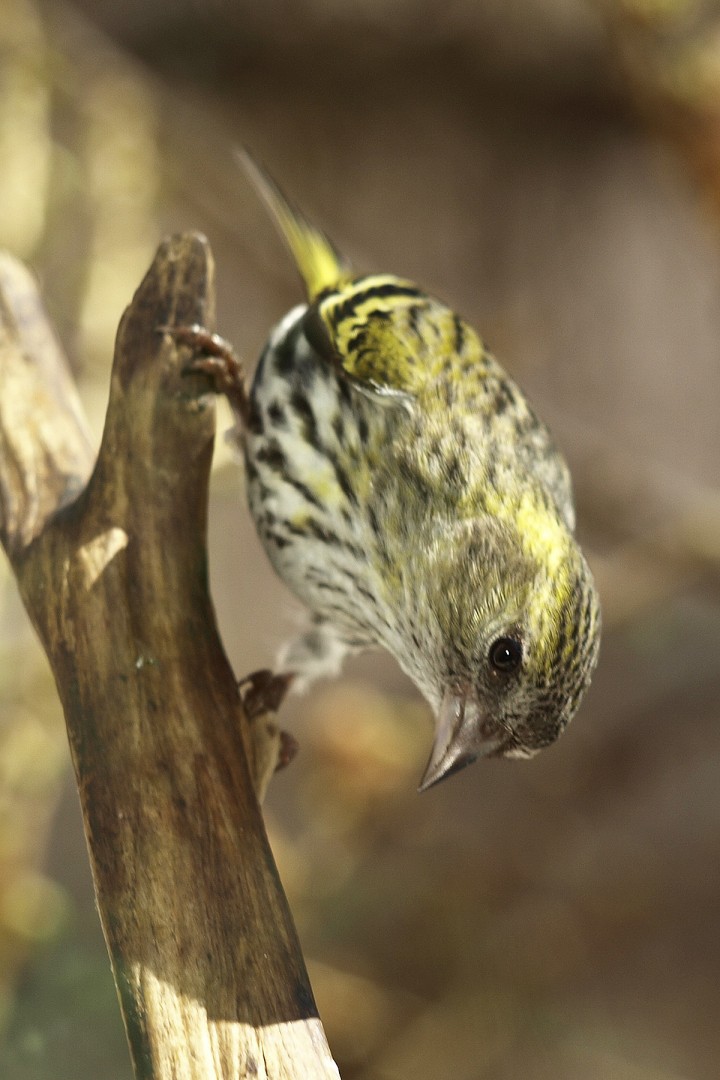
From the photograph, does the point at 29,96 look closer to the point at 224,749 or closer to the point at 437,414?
the point at 437,414

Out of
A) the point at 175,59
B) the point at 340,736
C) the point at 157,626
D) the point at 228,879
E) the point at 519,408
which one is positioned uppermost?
the point at 175,59

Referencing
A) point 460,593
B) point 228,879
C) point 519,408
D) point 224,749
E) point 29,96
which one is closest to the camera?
point 228,879

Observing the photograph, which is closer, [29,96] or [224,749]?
[224,749]

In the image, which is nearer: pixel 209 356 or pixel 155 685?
pixel 155 685

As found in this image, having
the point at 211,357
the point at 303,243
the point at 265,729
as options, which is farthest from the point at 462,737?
the point at 303,243

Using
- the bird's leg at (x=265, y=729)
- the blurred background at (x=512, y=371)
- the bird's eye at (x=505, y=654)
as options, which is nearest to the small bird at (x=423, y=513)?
the bird's eye at (x=505, y=654)

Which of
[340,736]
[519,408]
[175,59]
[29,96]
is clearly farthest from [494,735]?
[175,59]

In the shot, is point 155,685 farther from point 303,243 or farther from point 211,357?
point 303,243
